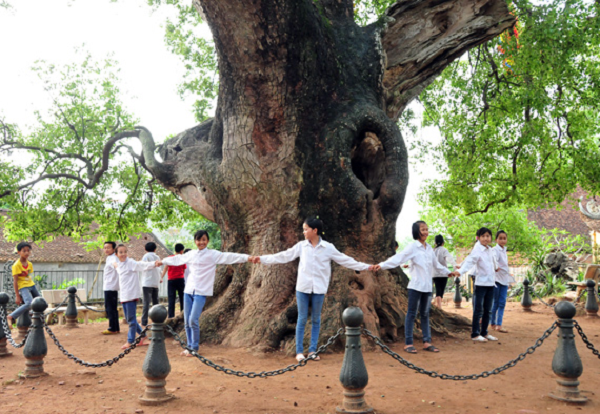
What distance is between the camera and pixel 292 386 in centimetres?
538

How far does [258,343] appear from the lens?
24.0ft

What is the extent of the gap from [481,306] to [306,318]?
3.37 meters

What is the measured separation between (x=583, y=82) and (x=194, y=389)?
12.5 m

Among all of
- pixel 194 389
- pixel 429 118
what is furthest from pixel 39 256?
pixel 194 389

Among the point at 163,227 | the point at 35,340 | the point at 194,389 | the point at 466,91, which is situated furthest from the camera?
the point at 163,227

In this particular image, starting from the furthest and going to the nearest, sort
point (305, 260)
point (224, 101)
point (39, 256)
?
point (39, 256), point (224, 101), point (305, 260)

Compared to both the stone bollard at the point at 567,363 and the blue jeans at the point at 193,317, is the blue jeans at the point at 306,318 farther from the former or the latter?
the stone bollard at the point at 567,363

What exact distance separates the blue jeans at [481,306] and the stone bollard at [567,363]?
320 cm

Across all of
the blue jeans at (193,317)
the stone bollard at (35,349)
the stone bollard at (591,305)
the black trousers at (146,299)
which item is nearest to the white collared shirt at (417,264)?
the blue jeans at (193,317)

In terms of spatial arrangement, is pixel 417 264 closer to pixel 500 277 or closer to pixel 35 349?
pixel 500 277

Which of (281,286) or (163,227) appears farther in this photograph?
(163,227)

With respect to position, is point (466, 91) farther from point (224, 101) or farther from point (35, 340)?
point (35, 340)

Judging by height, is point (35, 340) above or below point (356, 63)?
below

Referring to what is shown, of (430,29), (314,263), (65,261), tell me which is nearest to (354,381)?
(314,263)
